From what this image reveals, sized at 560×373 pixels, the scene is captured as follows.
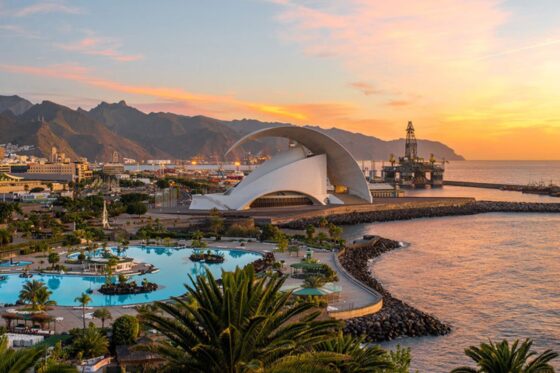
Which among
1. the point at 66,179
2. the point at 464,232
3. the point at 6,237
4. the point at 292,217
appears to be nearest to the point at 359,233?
the point at 292,217

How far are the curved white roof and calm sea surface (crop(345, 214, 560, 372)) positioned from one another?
32.7 feet

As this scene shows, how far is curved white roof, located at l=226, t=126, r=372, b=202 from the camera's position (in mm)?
56281

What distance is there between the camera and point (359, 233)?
4678 cm

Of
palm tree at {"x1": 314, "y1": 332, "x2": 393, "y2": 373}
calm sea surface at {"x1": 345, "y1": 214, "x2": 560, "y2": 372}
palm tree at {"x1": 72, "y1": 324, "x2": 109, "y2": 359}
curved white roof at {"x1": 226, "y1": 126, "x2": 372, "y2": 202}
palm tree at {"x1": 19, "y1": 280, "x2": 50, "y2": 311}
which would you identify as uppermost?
curved white roof at {"x1": 226, "y1": 126, "x2": 372, "y2": 202}

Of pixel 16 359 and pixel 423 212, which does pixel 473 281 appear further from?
pixel 423 212

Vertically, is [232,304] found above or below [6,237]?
above

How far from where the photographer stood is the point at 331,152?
59844 mm

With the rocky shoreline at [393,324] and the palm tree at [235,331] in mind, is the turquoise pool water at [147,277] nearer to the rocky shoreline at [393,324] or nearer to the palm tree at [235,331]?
the rocky shoreline at [393,324]

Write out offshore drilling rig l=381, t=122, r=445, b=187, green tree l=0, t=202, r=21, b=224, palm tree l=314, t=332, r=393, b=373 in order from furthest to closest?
offshore drilling rig l=381, t=122, r=445, b=187
green tree l=0, t=202, r=21, b=224
palm tree l=314, t=332, r=393, b=373

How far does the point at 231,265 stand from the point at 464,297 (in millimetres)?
11606

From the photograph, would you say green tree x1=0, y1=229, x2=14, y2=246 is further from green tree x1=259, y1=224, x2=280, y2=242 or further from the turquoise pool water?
green tree x1=259, y1=224, x2=280, y2=242

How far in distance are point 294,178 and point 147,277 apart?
29924 millimetres

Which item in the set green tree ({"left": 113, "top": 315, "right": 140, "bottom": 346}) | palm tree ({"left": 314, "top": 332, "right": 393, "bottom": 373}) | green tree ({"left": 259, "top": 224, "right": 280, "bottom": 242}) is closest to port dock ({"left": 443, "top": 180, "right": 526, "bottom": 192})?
green tree ({"left": 259, "top": 224, "right": 280, "bottom": 242})

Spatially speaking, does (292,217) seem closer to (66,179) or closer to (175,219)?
(175,219)
